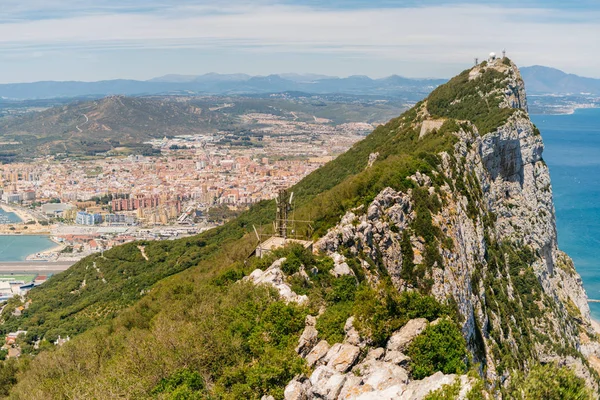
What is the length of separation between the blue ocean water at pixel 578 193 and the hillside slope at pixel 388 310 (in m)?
19.1

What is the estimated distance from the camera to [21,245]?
62.6m

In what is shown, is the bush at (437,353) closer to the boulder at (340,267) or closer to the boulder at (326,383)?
the boulder at (326,383)

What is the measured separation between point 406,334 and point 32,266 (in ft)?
166

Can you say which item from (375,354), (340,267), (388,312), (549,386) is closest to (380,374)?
(375,354)

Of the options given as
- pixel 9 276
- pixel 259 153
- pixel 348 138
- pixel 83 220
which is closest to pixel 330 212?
pixel 9 276

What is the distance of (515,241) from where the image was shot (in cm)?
2636

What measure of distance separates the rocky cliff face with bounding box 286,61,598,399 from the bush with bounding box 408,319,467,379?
1.24 ft

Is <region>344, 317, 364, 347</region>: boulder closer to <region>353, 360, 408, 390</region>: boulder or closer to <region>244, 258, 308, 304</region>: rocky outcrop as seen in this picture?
<region>353, 360, 408, 390</region>: boulder

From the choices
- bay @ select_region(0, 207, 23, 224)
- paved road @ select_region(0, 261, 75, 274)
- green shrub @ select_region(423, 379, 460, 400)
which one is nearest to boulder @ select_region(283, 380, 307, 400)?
green shrub @ select_region(423, 379, 460, 400)

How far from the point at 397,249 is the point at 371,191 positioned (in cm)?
229

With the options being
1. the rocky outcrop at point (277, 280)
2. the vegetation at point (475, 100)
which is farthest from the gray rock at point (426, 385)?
the vegetation at point (475, 100)

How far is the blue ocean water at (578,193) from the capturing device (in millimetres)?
49094

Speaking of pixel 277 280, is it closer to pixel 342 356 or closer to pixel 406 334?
pixel 342 356

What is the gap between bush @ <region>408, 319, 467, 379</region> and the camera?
9.10 metres
